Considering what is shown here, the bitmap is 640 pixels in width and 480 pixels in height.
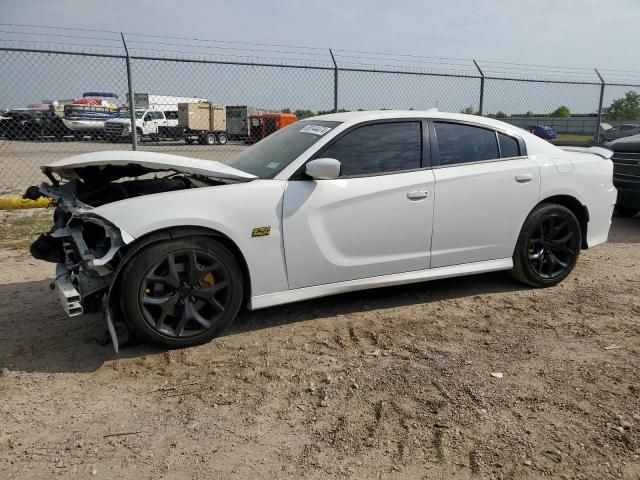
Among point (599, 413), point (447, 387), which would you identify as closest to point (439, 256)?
point (447, 387)

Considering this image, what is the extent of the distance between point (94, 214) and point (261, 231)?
1.03 meters

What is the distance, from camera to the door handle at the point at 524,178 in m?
4.38

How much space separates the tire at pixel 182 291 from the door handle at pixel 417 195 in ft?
4.56

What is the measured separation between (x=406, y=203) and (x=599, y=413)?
1.86 meters

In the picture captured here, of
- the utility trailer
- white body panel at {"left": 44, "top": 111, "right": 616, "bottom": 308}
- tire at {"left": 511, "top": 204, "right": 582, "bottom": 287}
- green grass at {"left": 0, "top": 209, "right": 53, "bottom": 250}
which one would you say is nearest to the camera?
white body panel at {"left": 44, "top": 111, "right": 616, "bottom": 308}

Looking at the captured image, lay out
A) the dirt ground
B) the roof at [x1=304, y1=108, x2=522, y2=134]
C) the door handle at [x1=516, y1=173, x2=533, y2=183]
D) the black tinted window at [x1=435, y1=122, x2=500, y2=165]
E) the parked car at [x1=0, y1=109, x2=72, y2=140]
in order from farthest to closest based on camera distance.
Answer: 1. the parked car at [x1=0, y1=109, x2=72, y2=140]
2. the door handle at [x1=516, y1=173, x2=533, y2=183]
3. the black tinted window at [x1=435, y1=122, x2=500, y2=165]
4. the roof at [x1=304, y1=108, x2=522, y2=134]
5. the dirt ground

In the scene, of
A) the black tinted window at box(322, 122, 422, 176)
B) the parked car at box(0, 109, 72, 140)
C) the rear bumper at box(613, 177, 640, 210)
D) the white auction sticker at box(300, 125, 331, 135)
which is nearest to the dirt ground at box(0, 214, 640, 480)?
the black tinted window at box(322, 122, 422, 176)

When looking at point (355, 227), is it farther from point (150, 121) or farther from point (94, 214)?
point (150, 121)

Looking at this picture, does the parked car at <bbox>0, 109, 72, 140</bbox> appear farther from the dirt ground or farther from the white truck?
the dirt ground

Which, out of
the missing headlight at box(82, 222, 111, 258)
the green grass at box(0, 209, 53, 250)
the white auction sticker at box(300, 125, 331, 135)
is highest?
the white auction sticker at box(300, 125, 331, 135)

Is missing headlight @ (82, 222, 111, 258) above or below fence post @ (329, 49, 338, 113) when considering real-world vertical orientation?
below

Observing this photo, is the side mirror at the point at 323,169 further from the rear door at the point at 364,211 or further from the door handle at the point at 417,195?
the door handle at the point at 417,195

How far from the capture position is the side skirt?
3643 millimetres

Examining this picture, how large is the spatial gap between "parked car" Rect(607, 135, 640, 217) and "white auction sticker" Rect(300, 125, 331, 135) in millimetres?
5123
